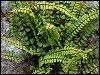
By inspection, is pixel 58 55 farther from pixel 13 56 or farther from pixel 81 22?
A: pixel 13 56

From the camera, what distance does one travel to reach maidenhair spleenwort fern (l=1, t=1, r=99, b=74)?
426 cm

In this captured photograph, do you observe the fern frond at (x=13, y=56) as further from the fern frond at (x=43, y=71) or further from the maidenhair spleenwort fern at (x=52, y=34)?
the fern frond at (x=43, y=71)

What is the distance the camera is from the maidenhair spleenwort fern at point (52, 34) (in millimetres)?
4262

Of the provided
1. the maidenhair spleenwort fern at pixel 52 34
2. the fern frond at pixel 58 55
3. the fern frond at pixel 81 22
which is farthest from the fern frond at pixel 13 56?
the fern frond at pixel 81 22

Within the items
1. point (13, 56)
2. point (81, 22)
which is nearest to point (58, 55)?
point (81, 22)

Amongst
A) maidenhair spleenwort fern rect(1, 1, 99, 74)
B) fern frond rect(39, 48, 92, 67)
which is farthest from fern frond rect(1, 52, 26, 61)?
fern frond rect(39, 48, 92, 67)

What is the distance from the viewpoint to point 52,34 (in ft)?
14.3

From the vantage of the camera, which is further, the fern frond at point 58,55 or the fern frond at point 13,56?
the fern frond at point 13,56

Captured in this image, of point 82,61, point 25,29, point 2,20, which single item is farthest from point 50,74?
point 2,20

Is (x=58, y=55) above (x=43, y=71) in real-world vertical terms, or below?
above

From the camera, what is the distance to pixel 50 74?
14.8 ft

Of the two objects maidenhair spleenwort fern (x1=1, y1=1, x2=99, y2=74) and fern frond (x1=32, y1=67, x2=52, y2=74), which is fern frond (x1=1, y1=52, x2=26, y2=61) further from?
fern frond (x1=32, y1=67, x2=52, y2=74)

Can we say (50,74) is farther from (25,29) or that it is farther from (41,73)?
(25,29)

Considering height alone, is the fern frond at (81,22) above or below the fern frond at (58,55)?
above
